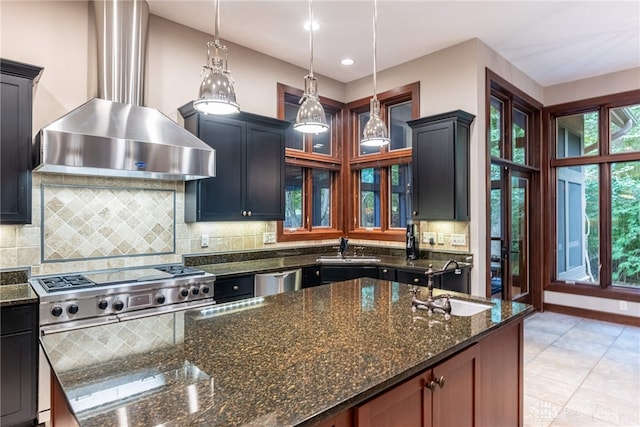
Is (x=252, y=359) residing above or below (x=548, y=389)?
above

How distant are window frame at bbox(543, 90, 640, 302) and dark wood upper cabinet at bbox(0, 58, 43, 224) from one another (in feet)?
19.7

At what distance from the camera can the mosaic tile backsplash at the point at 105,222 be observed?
9.41ft

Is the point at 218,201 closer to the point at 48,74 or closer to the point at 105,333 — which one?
the point at 48,74

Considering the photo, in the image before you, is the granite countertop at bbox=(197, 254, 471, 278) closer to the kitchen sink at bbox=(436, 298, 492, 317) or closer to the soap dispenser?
the soap dispenser

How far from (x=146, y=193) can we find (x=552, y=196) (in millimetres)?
5353

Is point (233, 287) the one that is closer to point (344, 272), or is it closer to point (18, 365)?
point (344, 272)

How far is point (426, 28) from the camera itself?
365 centimetres

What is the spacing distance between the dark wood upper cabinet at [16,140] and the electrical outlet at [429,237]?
370cm

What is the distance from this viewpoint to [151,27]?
11.2 feet

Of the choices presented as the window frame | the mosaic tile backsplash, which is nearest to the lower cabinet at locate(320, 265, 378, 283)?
the mosaic tile backsplash

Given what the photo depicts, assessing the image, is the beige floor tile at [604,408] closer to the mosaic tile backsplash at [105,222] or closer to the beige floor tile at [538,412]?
the beige floor tile at [538,412]

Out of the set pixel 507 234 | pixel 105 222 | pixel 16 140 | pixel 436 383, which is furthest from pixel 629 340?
pixel 16 140

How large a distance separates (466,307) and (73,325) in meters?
2.52

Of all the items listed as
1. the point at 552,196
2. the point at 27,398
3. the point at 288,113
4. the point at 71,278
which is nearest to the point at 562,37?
the point at 552,196
